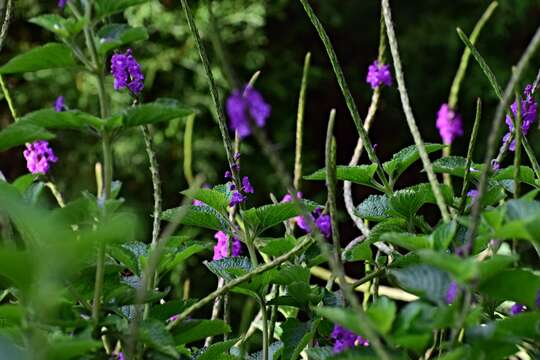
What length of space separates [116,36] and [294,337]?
31 centimetres

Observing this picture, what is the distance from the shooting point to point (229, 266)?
85cm

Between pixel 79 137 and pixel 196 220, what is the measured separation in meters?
3.63

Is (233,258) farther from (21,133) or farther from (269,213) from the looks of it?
(21,133)

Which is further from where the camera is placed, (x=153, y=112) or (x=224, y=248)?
(x=224, y=248)

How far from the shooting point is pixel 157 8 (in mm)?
4242

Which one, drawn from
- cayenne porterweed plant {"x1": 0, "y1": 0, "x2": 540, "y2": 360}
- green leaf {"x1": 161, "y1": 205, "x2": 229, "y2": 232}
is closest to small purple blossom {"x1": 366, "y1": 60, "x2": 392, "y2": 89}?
cayenne porterweed plant {"x1": 0, "y1": 0, "x2": 540, "y2": 360}

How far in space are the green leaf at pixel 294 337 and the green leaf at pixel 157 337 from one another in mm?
153

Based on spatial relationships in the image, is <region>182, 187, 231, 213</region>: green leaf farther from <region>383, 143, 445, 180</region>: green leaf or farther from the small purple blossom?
the small purple blossom

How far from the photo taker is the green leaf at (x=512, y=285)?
2.05 feet

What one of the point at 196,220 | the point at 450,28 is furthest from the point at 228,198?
the point at 450,28

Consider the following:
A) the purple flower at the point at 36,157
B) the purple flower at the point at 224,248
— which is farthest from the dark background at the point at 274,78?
the purple flower at the point at 36,157

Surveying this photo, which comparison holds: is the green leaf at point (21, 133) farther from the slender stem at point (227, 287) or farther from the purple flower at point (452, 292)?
the purple flower at point (452, 292)


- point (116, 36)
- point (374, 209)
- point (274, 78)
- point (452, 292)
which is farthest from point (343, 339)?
point (274, 78)

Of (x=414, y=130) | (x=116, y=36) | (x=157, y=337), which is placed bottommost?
(x=157, y=337)
